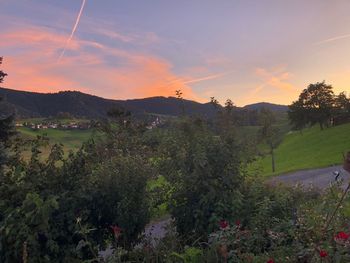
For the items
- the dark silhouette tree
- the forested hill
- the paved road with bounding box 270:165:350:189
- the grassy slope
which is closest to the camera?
the paved road with bounding box 270:165:350:189

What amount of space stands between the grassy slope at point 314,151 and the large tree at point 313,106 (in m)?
3.83

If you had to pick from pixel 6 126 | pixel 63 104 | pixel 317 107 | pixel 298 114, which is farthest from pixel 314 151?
pixel 63 104

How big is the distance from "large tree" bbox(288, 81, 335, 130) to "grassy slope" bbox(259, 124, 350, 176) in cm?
383

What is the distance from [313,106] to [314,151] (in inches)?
640

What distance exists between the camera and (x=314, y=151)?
41406 mm

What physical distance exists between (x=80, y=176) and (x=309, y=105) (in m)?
53.5

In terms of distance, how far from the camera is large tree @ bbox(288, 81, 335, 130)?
55263 millimetres

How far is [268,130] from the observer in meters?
36.5

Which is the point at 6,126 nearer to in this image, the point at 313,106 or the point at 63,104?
the point at 313,106

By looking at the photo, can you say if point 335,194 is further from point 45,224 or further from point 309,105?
point 309,105

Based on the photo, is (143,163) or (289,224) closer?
(289,224)

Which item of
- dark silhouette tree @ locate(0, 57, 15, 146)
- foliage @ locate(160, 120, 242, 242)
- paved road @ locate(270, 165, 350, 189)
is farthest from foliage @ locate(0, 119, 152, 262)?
dark silhouette tree @ locate(0, 57, 15, 146)

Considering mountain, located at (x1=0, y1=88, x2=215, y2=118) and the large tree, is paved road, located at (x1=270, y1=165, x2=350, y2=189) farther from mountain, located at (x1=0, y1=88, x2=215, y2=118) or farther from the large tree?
mountain, located at (x1=0, y1=88, x2=215, y2=118)

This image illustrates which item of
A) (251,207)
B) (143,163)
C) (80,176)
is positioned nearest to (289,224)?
(251,207)
